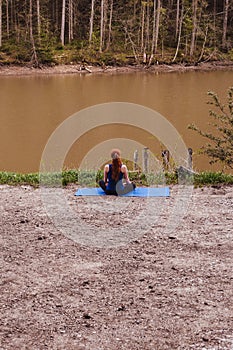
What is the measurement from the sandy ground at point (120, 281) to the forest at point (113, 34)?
2713 centimetres

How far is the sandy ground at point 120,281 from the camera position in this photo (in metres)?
3.97

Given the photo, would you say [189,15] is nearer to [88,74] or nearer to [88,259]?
[88,74]

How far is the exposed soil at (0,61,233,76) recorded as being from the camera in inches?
1243

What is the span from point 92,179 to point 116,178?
99 cm

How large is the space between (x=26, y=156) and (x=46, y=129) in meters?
2.99

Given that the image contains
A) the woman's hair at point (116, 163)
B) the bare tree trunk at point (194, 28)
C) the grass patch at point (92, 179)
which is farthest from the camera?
the bare tree trunk at point (194, 28)

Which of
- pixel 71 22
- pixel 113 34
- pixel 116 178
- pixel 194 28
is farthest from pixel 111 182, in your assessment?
pixel 113 34

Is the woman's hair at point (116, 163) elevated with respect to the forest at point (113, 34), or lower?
lower

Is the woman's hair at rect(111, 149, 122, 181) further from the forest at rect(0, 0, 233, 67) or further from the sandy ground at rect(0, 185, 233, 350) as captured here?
the forest at rect(0, 0, 233, 67)

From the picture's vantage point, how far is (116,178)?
7.78m

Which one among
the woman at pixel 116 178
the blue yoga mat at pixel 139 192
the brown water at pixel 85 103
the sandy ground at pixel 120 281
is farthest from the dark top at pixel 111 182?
the brown water at pixel 85 103

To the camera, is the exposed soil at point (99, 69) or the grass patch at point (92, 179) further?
the exposed soil at point (99, 69)

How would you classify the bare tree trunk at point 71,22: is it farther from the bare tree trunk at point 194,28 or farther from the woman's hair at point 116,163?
A: the woman's hair at point 116,163

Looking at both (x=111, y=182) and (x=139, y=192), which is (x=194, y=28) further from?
(x=111, y=182)
